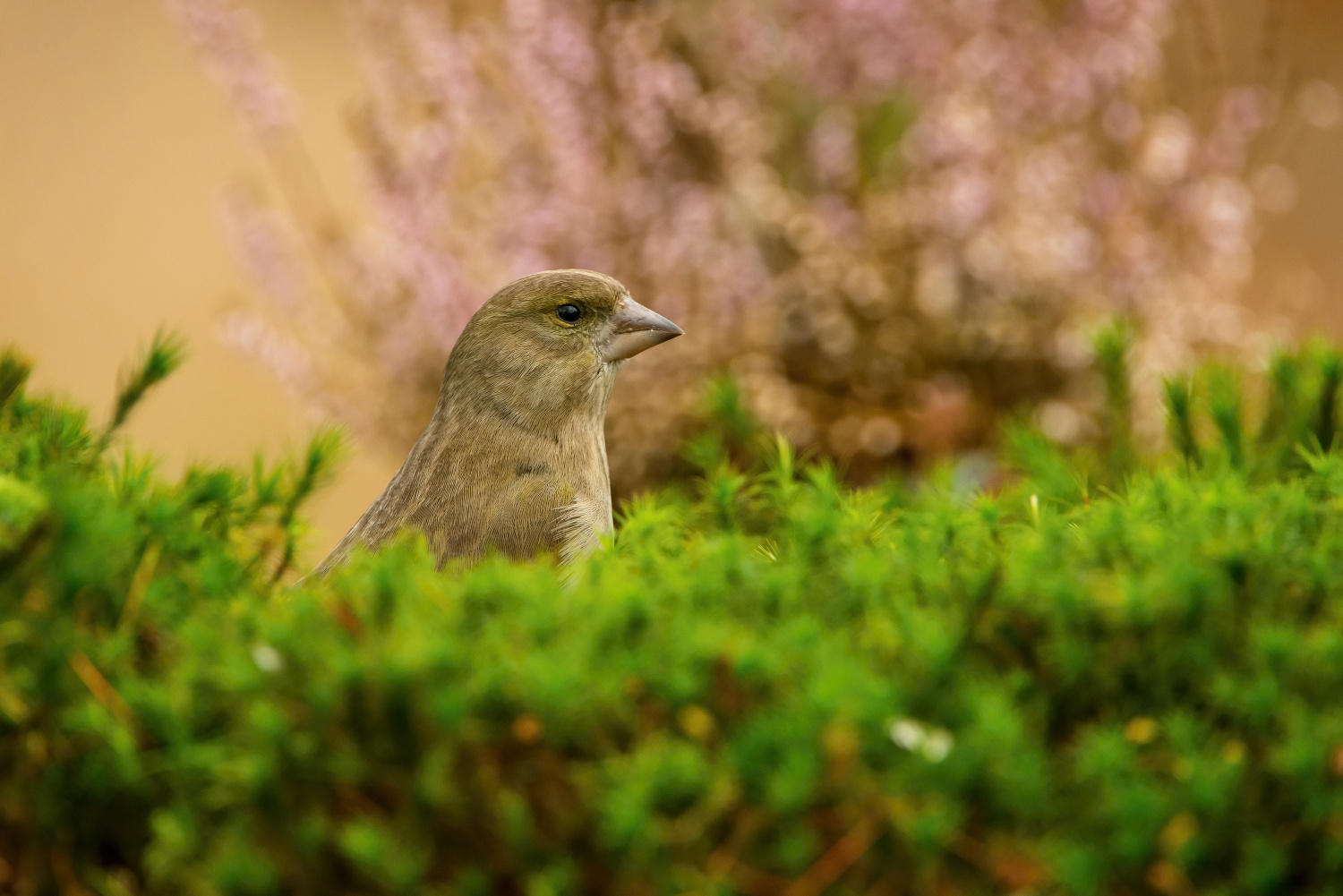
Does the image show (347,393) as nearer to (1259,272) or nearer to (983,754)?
(983,754)

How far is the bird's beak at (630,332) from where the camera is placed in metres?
1.59

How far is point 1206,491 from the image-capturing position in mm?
782

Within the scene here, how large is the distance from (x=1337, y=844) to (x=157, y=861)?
19.2 inches

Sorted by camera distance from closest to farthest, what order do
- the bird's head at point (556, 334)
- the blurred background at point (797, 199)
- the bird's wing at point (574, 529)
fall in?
the bird's wing at point (574, 529)
the bird's head at point (556, 334)
the blurred background at point (797, 199)

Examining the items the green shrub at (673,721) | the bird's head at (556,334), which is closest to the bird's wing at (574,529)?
the bird's head at (556,334)

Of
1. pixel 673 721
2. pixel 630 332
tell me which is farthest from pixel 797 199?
pixel 673 721

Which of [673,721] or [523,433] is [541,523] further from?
[673,721]

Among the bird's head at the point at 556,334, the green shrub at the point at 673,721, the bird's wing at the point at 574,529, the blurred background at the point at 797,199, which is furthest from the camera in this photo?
the blurred background at the point at 797,199

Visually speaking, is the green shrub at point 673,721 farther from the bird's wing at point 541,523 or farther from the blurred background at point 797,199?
the blurred background at point 797,199

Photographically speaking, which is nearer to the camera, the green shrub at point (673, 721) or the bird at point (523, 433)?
the green shrub at point (673, 721)

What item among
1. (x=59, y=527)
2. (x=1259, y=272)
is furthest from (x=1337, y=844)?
(x=1259, y=272)

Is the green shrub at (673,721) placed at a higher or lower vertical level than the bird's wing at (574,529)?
higher

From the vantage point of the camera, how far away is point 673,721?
0.52m

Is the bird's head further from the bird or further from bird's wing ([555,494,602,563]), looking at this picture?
bird's wing ([555,494,602,563])
